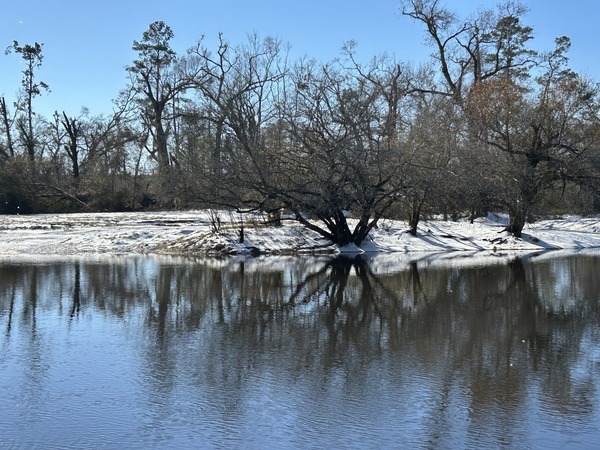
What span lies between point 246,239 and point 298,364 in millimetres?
18665

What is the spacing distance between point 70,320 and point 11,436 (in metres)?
6.38

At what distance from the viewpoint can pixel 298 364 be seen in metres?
9.57

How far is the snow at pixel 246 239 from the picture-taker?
27.5 meters

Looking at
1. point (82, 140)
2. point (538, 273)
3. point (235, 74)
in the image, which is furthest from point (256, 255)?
point (82, 140)

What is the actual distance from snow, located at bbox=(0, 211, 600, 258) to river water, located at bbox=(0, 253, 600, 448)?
8922 millimetres

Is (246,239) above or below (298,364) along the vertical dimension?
above

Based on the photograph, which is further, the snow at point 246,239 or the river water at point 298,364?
the snow at point 246,239

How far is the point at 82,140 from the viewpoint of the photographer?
61844 mm

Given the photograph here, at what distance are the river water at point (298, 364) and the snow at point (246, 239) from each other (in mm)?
8922

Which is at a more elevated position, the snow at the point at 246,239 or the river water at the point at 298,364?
the snow at the point at 246,239

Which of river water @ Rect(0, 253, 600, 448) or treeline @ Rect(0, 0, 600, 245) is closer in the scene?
river water @ Rect(0, 253, 600, 448)

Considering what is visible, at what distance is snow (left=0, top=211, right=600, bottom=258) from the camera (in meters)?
27.5

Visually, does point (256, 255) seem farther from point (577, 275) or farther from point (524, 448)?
point (524, 448)

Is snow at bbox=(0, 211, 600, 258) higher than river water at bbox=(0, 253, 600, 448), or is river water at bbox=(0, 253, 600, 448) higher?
snow at bbox=(0, 211, 600, 258)
